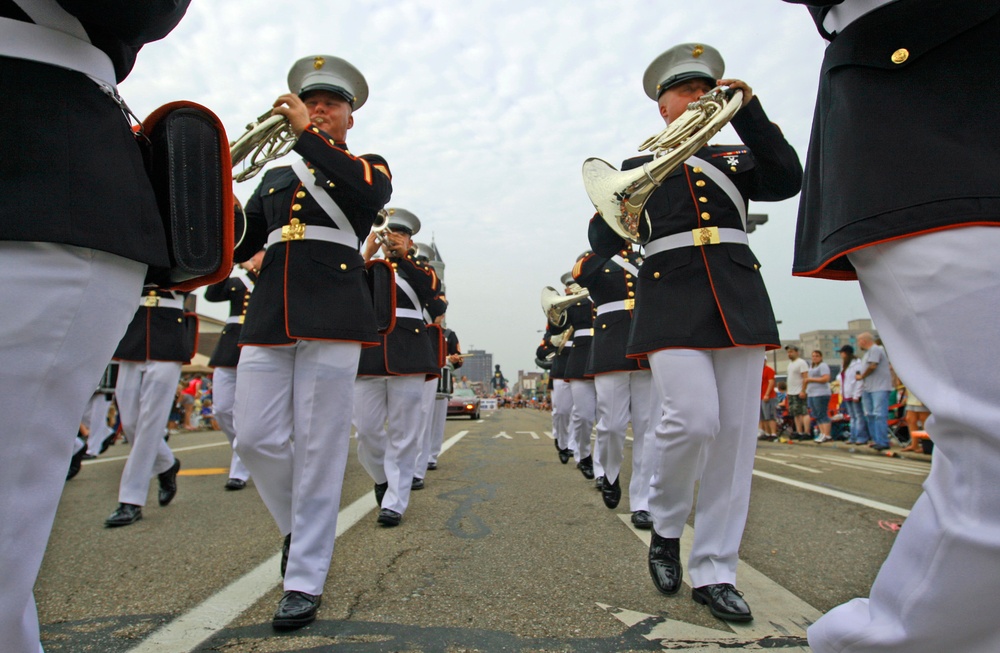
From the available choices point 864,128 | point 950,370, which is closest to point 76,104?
point 864,128

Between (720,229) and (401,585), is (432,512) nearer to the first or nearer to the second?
(401,585)

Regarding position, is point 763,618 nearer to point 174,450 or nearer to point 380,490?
point 380,490

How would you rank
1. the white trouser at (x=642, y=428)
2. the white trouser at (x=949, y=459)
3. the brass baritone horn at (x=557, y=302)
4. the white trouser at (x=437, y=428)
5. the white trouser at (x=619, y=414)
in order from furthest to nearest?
the white trouser at (x=437, y=428)
the brass baritone horn at (x=557, y=302)
the white trouser at (x=619, y=414)
the white trouser at (x=642, y=428)
the white trouser at (x=949, y=459)

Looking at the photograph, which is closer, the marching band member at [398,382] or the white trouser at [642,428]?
the white trouser at [642,428]

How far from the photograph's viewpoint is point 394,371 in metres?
4.73

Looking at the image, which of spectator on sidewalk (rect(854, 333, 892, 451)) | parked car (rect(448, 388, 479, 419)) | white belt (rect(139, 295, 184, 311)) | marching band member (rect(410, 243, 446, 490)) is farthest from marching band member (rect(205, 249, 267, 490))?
parked car (rect(448, 388, 479, 419))

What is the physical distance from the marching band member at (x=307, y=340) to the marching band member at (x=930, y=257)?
6.21 feet

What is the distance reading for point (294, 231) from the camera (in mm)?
2949

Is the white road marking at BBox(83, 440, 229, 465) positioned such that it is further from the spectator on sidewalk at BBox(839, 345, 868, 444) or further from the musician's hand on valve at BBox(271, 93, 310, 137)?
the spectator on sidewalk at BBox(839, 345, 868, 444)

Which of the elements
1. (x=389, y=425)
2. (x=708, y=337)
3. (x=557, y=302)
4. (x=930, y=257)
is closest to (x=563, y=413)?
(x=557, y=302)

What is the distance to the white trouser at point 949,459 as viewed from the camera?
1.10 meters

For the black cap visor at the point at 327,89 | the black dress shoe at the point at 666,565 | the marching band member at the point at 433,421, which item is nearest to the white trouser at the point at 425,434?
the marching band member at the point at 433,421

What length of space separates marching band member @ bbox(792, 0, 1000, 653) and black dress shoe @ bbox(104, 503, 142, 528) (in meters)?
4.17

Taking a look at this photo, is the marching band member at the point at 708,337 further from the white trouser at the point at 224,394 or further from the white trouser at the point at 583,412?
the white trouser at the point at 224,394
